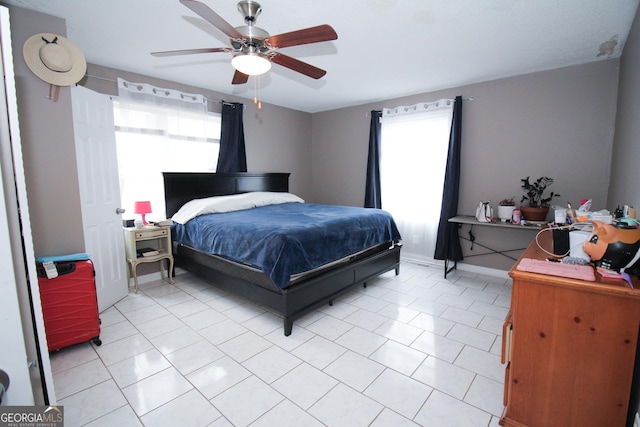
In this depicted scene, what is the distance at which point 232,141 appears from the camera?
4.34 meters

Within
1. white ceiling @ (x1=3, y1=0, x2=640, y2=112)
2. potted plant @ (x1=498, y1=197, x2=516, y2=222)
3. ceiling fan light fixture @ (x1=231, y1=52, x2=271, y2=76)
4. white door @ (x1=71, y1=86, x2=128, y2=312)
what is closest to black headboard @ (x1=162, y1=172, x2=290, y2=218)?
white door @ (x1=71, y1=86, x2=128, y2=312)

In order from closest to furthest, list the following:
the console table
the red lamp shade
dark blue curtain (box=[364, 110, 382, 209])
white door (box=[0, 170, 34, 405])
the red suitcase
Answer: white door (box=[0, 170, 34, 405]), the red suitcase, the console table, the red lamp shade, dark blue curtain (box=[364, 110, 382, 209])

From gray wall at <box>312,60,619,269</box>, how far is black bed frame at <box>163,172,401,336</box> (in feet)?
4.89

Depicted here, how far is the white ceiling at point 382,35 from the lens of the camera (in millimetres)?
2078

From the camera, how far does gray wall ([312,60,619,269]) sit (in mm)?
3105

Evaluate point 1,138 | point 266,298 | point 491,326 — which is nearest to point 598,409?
point 491,326

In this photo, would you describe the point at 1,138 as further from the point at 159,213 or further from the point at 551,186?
the point at 551,186

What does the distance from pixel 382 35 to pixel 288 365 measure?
109 inches

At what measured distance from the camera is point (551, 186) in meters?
3.42

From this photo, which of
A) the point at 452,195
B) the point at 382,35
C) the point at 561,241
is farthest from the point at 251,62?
the point at 452,195

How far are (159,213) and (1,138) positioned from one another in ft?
9.99

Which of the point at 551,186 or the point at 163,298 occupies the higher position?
the point at 551,186

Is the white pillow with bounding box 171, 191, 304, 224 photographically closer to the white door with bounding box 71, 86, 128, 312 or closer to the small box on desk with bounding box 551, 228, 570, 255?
the white door with bounding box 71, 86, 128, 312

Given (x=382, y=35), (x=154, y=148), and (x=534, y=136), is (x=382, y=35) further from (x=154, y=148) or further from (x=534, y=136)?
(x=154, y=148)
